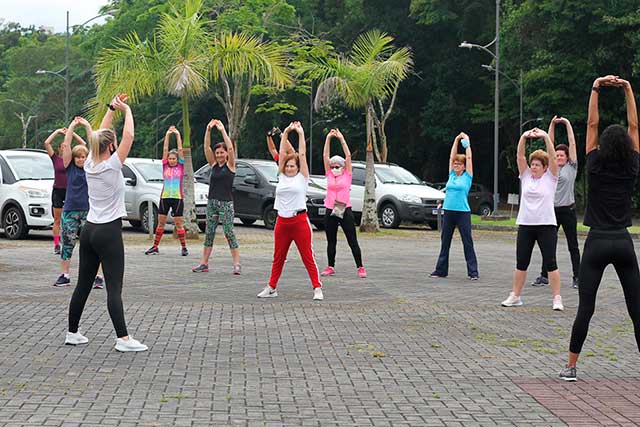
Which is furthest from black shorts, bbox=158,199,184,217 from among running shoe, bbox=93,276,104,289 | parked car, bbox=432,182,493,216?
parked car, bbox=432,182,493,216

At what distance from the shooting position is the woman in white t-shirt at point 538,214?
455 inches

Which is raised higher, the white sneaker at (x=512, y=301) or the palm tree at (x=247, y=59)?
the palm tree at (x=247, y=59)

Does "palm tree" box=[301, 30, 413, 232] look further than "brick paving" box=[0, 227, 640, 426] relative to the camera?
Yes

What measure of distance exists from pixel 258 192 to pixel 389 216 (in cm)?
→ 382

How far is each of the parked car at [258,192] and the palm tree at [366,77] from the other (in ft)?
4.44

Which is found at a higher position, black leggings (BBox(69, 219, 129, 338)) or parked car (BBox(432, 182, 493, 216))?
parked car (BBox(432, 182, 493, 216))

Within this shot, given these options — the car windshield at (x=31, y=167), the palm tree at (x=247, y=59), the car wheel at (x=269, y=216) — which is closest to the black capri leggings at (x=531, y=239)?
the palm tree at (x=247, y=59)

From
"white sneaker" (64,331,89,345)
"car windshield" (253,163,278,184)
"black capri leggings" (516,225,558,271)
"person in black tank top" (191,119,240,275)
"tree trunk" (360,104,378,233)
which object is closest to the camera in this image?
"white sneaker" (64,331,89,345)

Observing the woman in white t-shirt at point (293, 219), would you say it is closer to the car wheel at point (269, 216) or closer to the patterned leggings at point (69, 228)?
the patterned leggings at point (69, 228)

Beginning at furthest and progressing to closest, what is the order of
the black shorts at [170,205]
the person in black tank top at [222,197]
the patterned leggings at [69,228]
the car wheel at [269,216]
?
the car wheel at [269,216], the black shorts at [170,205], the person in black tank top at [222,197], the patterned leggings at [69,228]

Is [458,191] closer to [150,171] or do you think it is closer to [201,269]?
[201,269]

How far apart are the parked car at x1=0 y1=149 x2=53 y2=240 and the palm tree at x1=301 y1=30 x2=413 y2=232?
7.53 metres

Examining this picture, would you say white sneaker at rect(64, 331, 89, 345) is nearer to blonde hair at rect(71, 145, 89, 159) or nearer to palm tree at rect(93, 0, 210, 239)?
blonde hair at rect(71, 145, 89, 159)

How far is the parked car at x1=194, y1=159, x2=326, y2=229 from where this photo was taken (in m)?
27.4
